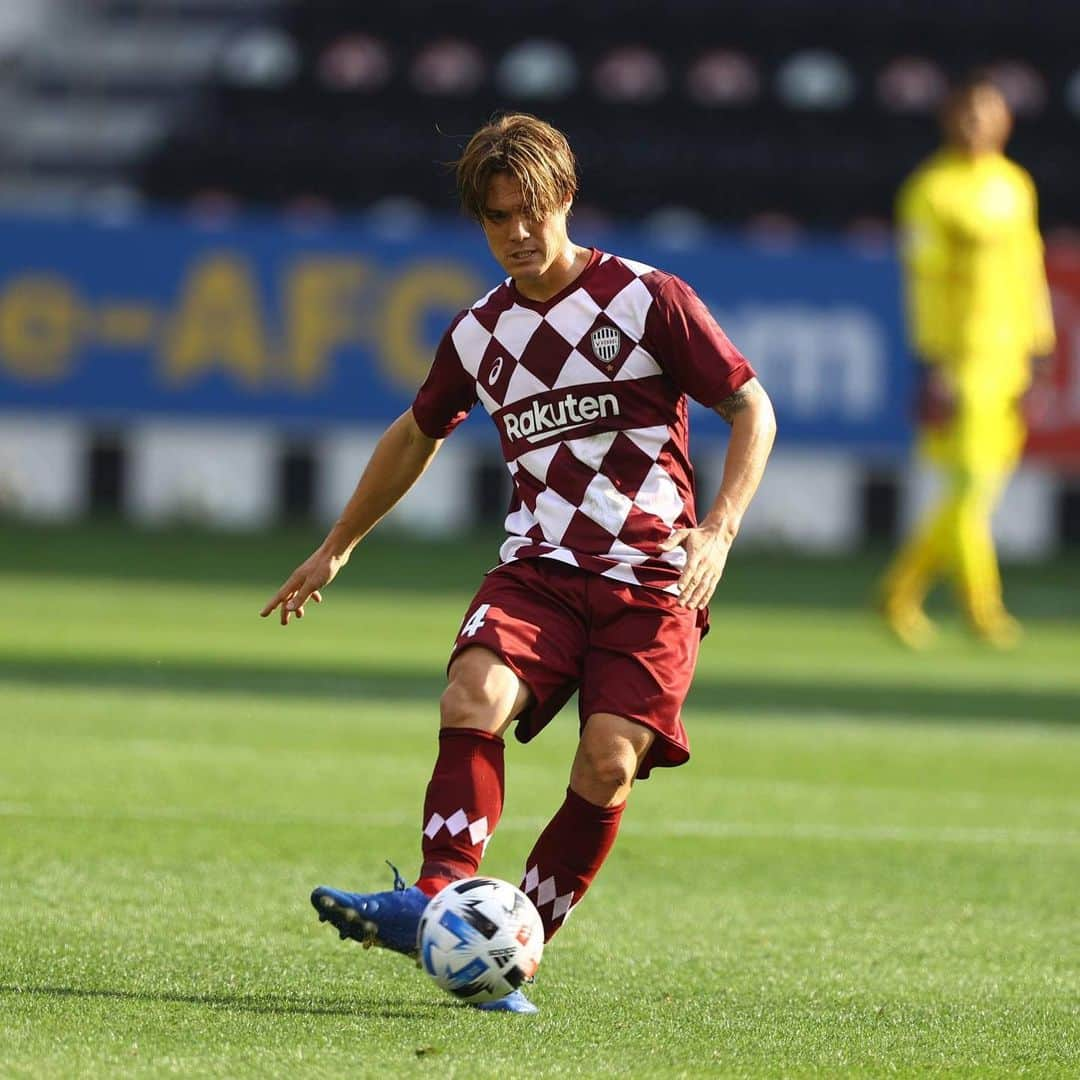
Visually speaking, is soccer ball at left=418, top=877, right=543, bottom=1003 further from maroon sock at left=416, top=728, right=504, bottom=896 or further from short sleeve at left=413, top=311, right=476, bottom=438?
short sleeve at left=413, top=311, right=476, bottom=438

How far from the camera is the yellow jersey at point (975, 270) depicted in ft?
41.0

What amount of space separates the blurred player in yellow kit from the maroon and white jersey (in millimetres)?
8006

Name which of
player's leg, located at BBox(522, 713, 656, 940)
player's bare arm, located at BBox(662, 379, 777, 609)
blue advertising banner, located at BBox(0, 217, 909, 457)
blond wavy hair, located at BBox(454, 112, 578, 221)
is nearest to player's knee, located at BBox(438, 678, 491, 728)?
player's leg, located at BBox(522, 713, 656, 940)

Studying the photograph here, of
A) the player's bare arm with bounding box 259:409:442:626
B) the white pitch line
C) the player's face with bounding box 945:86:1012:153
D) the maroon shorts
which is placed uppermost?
the player's face with bounding box 945:86:1012:153

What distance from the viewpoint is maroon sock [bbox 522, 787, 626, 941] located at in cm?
454

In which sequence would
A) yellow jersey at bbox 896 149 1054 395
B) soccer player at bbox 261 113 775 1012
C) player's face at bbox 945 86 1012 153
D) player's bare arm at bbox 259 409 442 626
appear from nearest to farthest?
soccer player at bbox 261 113 775 1012
player's bare arm at bbox 259 409 442 626
player's face at bbox 945 86 1012 153
yellow jersey at bbox 896 149 1054 395

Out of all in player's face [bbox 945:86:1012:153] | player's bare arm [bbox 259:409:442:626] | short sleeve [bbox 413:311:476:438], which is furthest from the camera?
player's face [bbox 945:86:1012:153]

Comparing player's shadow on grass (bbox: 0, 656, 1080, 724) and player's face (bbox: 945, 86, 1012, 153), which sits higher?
player's face (bbox: 945, 86, 1012, 153)

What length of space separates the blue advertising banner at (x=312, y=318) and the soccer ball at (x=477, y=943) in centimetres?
1364

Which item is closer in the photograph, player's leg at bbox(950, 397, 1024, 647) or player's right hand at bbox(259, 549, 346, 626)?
player's right hand at bbox(259, 549, 346, 626)

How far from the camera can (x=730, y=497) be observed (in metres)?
4.34

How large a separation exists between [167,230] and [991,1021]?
1467 centimetres

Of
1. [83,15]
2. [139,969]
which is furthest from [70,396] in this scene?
[139,969]

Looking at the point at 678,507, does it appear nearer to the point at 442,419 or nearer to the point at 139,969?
the point at 442,419
